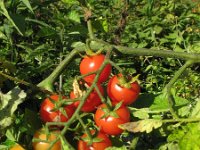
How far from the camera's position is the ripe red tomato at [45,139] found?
102 centimetres

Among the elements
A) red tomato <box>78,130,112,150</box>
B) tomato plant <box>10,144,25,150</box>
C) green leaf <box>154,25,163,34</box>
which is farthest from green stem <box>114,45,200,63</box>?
green leaf <box>154,25,163,34</box>

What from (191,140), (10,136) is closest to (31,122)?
(10,136)

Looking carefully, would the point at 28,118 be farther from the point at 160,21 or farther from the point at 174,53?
the point at 160,21

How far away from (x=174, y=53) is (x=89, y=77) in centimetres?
21

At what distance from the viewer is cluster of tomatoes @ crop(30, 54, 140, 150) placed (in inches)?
41.6

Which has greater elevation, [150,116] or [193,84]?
[150,116]

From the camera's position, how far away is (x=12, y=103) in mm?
1067

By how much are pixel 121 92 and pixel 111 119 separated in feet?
0.23

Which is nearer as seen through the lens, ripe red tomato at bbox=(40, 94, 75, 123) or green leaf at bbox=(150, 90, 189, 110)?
ripe red tomato at bbox=(40, 94, 75, 123)

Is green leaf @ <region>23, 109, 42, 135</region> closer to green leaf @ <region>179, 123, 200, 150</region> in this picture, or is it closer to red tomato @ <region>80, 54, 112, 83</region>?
red tomato @ <region>80, 54, 112, 83</region>

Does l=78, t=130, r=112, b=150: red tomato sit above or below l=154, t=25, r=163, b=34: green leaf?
above

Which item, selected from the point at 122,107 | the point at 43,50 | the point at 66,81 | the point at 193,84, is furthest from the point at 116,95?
the point at 193,84

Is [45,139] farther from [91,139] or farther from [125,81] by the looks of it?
[125,81]

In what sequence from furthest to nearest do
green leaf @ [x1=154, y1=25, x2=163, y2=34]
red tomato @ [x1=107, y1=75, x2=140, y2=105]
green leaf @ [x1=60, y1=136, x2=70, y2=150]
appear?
green leaf @ [x1=154, y1=25, x2=163, y2=34]
red tomato @ [x1=107, y1=75, x2=140, y2=105]
green leaf @ [x1=60, y1=136, x2=70, y2=150]
